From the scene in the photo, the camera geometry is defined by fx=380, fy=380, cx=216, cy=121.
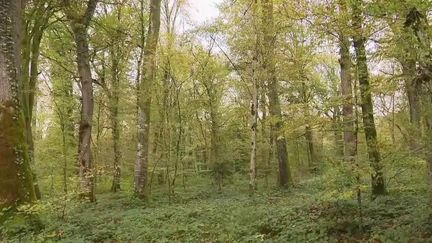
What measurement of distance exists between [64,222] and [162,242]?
297cm

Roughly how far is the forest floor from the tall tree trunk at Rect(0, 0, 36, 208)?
Result: 56cm

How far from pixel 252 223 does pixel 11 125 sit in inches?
208

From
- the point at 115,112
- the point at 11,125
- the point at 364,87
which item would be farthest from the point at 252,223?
the point at 115,112

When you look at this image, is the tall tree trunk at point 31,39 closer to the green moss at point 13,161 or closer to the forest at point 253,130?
the forest at point 253,130

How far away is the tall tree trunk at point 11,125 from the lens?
729cm

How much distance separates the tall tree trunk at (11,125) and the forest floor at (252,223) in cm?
56

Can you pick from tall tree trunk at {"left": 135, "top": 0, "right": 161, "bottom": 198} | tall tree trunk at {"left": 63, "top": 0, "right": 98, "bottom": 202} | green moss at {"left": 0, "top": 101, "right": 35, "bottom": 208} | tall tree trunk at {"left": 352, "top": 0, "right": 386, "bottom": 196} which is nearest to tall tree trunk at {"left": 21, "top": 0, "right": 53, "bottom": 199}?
tall tree trunk at {"left": 63, "top": 0, "right": 98, "bottom": 202}

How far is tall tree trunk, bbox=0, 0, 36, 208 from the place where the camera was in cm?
729

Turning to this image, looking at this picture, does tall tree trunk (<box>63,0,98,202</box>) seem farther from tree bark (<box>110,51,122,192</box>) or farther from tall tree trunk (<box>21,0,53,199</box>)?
tree bark (<box>110,51,122,192</box>)

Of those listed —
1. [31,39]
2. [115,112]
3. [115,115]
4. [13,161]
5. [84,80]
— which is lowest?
[13,161]

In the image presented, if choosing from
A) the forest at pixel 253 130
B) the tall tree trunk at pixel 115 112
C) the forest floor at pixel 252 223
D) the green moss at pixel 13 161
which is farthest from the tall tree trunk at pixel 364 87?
the tall tree trunk at pixel 115 112

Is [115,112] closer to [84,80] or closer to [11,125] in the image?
[84,80]

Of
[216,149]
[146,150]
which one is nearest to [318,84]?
[216,149]

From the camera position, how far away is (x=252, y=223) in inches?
315
